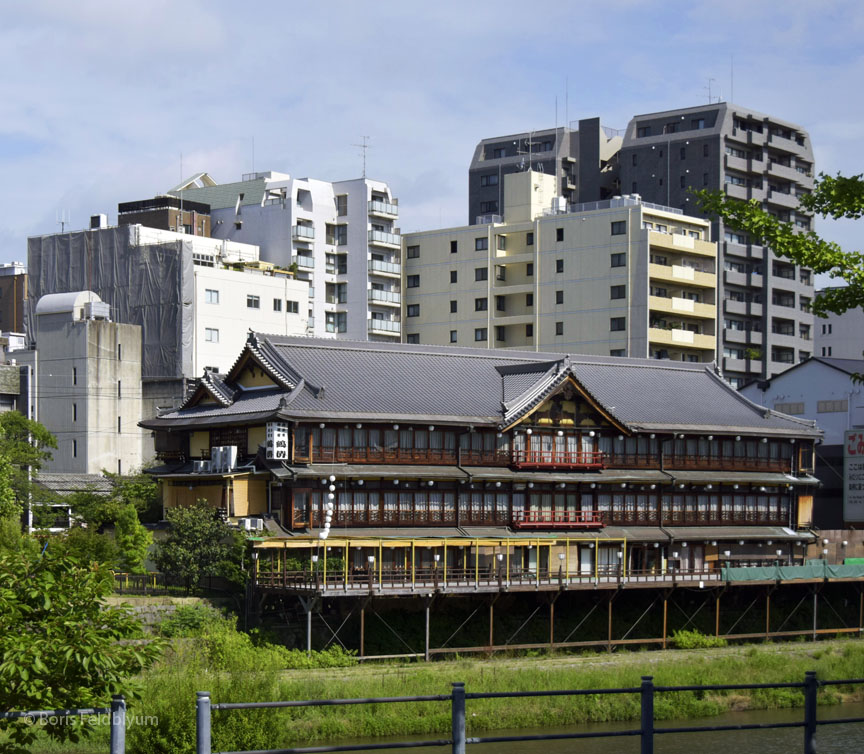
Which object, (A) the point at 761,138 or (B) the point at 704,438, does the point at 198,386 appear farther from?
(A) the point at 761,138

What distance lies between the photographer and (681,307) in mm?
100875

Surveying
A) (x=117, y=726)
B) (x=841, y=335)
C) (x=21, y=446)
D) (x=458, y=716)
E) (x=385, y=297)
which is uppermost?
(x=385, y=297)

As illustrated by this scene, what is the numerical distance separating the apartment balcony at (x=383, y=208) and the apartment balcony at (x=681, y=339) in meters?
23.9

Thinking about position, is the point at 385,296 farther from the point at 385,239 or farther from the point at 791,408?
the point at 791,408

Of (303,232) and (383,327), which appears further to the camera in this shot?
(383,327)

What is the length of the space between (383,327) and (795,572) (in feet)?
174

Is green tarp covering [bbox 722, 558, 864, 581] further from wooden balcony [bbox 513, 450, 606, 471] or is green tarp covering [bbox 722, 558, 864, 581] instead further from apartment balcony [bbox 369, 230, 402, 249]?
apartment balcony [bbox 369, 230, 402, 249]

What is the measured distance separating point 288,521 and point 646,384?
23339 mm

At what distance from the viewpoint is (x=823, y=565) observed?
63.6 m

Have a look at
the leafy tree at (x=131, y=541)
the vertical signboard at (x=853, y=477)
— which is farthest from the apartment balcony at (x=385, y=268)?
the leafy tree at (x=131, y=541)

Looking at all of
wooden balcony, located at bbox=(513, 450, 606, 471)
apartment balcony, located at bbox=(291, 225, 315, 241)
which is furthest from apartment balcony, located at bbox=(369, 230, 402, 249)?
wooden balcony, located at bbox=(513, 450, 606, 471)

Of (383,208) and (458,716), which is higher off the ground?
(383,208)

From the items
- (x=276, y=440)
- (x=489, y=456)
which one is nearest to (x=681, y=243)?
(x=489, y=456)

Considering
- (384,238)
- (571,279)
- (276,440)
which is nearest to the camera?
(276,440)
